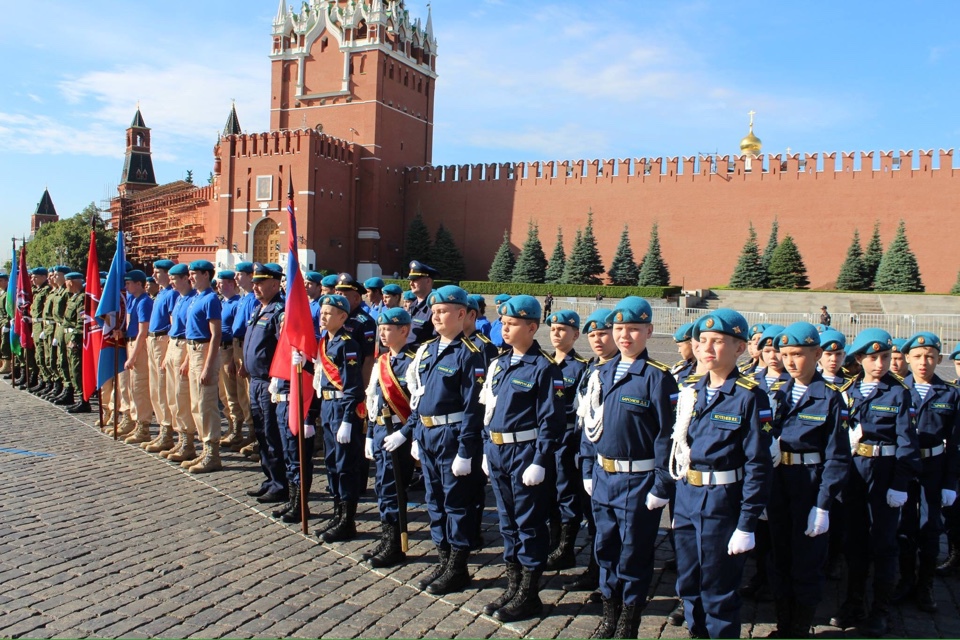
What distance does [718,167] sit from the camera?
32.8m

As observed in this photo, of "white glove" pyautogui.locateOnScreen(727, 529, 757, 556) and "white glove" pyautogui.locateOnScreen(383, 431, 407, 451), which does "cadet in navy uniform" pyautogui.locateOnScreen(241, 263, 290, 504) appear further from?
"white glove" pyautogui.locateOnScreen(727, 529, 757, 556)

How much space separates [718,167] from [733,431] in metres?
31.9

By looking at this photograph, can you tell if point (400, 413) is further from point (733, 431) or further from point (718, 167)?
point (718, 167)

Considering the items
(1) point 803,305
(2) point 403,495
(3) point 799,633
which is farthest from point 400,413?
(1) point 803,305

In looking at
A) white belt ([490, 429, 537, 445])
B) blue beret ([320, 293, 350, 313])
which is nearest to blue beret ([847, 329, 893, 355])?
white belt ([490, 429, 537, 445])

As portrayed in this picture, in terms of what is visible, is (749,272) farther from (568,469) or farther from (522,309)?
(522,309)

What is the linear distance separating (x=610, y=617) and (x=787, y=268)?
27377 mm

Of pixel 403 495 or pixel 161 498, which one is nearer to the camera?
pixel 403 495

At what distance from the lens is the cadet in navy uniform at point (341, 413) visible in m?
4.78

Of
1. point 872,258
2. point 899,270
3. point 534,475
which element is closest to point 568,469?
point 534,475

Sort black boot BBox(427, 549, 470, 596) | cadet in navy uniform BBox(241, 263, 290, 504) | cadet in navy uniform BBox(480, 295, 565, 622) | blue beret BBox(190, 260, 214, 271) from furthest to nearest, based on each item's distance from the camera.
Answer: blue beret BBox(190, 260, 214, 271), cadet in navy uniform BBox(241, 263, 290, 504), black boot BBox(427, 549, 470, 596), cadet in navy uniform BBox(480, 295, 565, 622)

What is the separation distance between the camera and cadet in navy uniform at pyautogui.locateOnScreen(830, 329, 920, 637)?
148 inches

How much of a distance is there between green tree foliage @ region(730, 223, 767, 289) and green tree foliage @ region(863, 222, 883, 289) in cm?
357

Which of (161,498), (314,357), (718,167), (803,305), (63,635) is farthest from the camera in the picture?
(718,167)
